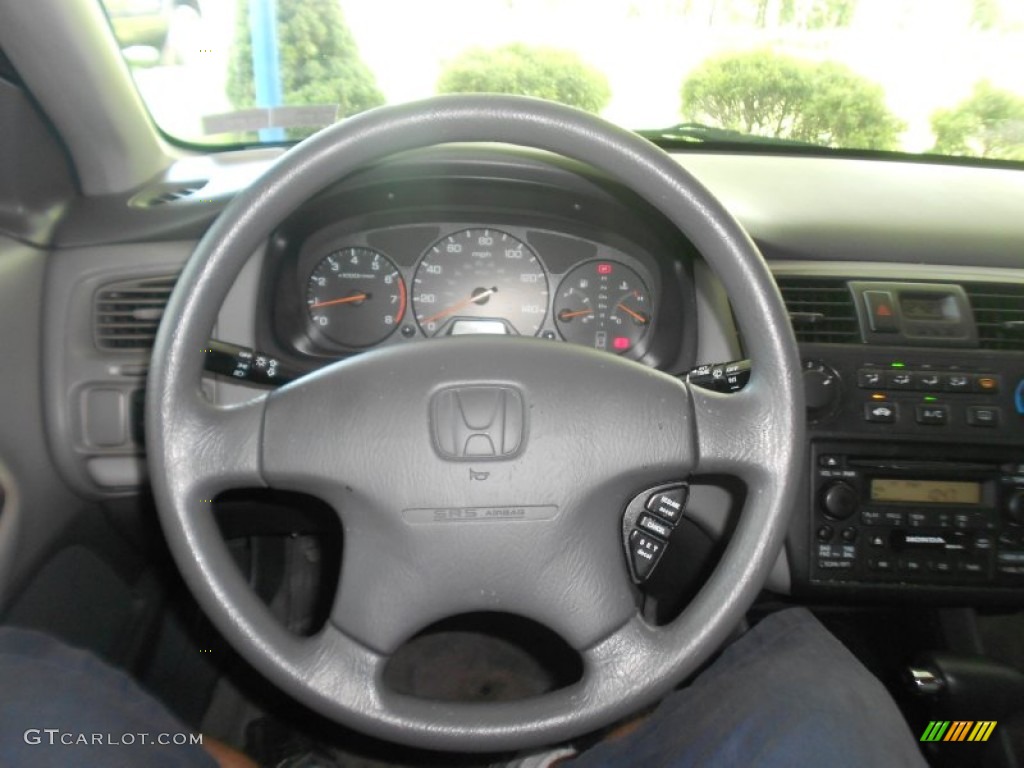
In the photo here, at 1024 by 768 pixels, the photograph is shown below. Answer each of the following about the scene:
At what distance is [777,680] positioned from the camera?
3.64 feet

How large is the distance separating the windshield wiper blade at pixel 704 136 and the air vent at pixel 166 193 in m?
0.86

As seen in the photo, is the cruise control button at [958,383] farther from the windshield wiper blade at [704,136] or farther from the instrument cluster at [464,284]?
the windshield wiper blade at [704,136]

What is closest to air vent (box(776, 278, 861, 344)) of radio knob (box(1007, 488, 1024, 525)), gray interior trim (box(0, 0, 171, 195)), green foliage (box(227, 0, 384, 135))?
radio knob (box(1007, 488, 1024, 525))

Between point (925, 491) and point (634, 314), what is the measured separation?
553mm

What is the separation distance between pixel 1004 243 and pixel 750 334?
2.74 ft

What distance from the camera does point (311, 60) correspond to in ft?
5.77

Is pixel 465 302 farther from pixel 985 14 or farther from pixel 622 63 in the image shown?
pixel 985 14

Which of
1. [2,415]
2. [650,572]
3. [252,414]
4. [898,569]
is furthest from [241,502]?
[898,569]

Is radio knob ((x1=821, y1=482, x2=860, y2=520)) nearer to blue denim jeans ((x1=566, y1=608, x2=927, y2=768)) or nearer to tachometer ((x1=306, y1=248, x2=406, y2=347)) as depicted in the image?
blue denim jeans ((x1=566, y1=608, x2=927, y2=768))

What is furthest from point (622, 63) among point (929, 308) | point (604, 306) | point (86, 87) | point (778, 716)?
point (778, 716)

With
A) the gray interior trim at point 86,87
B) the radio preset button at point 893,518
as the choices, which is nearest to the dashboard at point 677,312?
the radio preset button at point 893,518

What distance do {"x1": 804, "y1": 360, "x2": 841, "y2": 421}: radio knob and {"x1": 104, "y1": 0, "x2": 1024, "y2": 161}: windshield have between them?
597 millimetres

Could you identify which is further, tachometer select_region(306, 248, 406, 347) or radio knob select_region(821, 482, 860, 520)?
tachometer select_region(306, 248, 406, 347)

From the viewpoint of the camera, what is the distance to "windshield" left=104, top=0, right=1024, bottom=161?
1649mm
